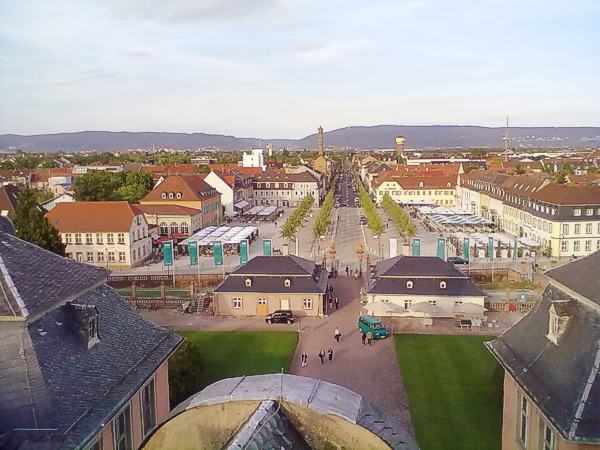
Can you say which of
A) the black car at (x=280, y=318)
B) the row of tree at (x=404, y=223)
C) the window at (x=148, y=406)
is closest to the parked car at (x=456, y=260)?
the row of tree at (x=404, y=223)

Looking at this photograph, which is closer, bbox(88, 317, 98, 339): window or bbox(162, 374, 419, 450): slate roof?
bbox(162, 374, 419, 450): slate roof

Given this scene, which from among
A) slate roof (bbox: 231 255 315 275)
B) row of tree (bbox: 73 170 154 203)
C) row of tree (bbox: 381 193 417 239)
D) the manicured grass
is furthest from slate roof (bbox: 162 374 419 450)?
row of tree (bbox: 73 170 154 203)

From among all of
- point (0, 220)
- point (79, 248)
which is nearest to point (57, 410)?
point (0, 220)

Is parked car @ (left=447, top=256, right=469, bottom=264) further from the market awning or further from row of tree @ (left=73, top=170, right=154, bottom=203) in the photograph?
the market awning

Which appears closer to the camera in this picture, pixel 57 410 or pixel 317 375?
pixel 57 410

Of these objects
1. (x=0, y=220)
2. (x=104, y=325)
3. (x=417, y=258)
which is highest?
(x=0, y=220)

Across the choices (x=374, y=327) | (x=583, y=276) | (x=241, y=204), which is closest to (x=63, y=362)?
(x=583, y=276)

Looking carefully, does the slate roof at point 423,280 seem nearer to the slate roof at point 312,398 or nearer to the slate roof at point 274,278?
the slate roof at point 274,278

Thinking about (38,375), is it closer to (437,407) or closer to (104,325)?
(104,325)
